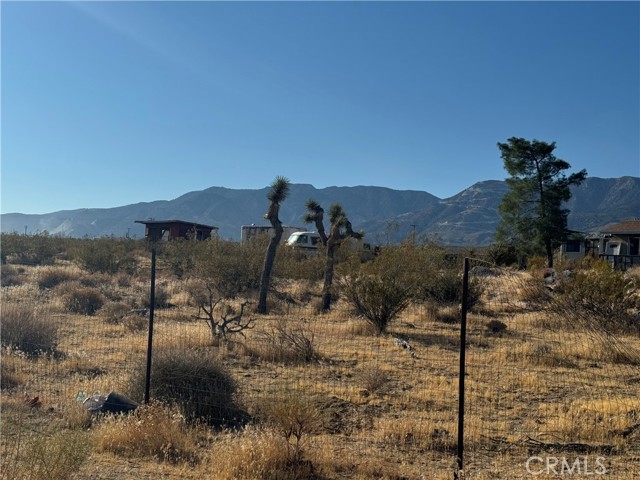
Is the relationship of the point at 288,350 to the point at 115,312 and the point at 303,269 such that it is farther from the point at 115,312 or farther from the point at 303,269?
the point at 303,269

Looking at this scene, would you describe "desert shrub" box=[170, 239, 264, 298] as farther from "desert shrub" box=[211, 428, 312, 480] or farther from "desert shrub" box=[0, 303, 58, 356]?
"desert shrub" box=[211, 428, 312, 480]

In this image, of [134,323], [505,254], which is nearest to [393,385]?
[134,323]

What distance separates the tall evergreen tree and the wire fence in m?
21.6

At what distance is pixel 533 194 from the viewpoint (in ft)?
120

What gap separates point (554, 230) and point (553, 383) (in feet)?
89.9

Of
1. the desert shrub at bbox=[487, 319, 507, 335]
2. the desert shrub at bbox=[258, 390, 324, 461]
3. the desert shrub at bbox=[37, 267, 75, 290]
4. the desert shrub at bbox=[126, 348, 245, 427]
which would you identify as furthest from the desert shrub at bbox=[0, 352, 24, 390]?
the desert shrub at bbox=[37, 267, 75, 290]

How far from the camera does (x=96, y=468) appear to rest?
5.46 metres

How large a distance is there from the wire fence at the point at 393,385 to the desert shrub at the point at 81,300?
71.1 inches

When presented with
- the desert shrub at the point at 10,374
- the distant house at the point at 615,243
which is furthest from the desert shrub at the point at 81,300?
the distant house at the point at 615,243

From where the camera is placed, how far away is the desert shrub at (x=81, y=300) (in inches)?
677

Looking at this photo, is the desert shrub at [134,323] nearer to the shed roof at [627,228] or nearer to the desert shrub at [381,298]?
the desert shrub at [381,298]

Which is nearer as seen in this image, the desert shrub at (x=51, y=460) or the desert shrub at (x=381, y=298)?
the desert shrub at (x=51, y=460)

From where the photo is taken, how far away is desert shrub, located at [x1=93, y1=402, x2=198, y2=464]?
5852mm

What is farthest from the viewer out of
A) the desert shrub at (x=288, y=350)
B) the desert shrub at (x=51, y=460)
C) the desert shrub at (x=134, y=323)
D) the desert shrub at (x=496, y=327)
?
the desert shrub at (x=496, y=327)
